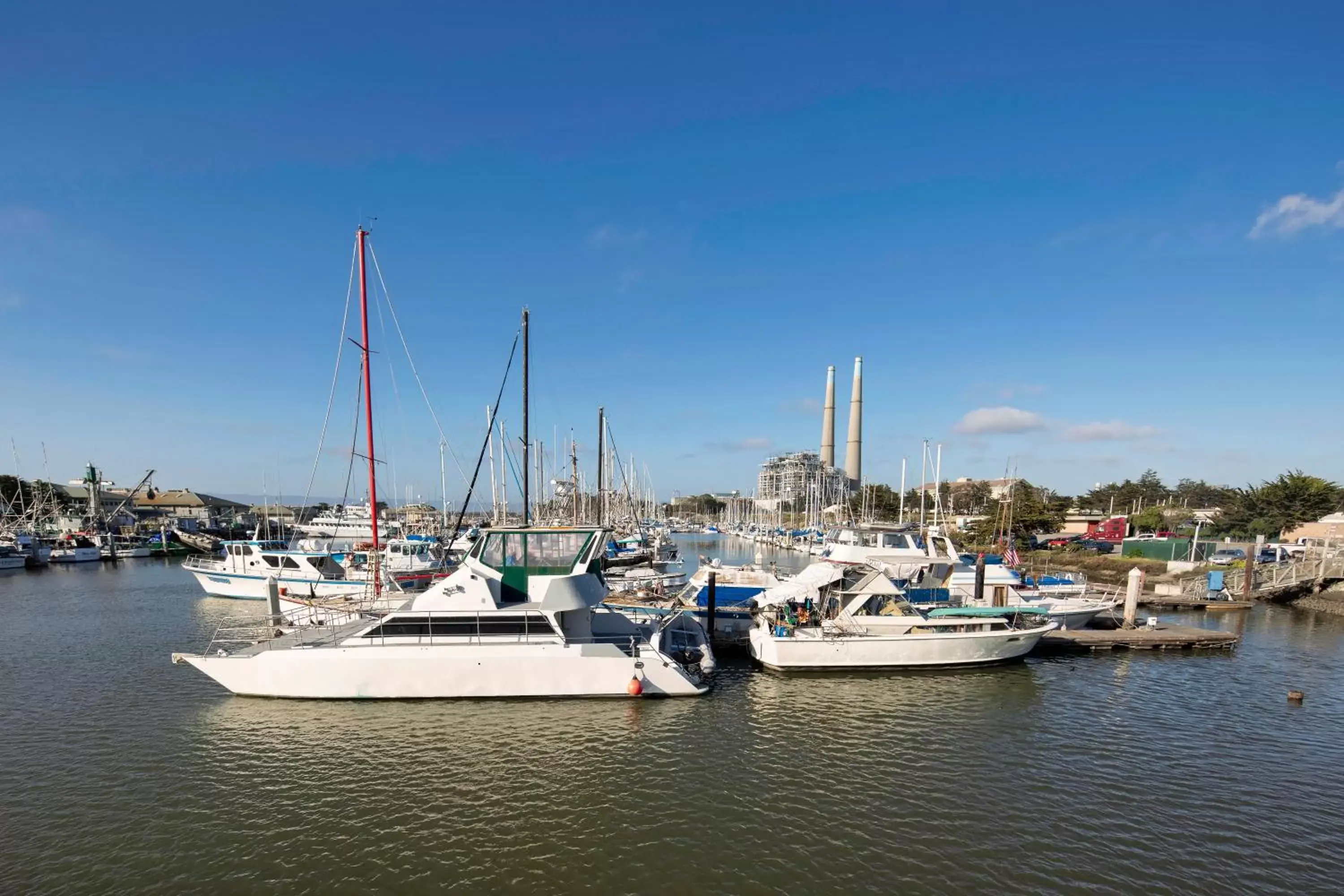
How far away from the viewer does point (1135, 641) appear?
24.2 meters

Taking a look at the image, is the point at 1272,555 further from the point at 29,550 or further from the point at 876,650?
the point at 29,550

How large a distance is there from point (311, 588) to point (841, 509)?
289ft

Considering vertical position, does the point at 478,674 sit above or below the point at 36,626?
above

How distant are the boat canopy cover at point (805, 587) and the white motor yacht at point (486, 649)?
19.0ft

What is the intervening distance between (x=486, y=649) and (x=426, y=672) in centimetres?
173

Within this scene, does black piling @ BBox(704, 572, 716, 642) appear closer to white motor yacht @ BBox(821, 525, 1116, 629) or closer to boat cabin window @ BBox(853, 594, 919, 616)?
boat cabin window @ BBox(853, 594, 919, 616)

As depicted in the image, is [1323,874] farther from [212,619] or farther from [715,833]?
[212,619]

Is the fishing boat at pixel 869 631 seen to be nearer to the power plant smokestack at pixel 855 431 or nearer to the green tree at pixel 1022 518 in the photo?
the green tree at pixel 1022 518

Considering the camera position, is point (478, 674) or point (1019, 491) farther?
point (1019, 491)

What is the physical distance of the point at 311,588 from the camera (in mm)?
34469

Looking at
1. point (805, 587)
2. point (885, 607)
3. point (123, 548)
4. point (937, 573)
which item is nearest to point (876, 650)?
point (885, 607)

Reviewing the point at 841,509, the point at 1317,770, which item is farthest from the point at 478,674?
the point at 841,509

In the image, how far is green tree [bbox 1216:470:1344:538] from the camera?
59438 millimetres

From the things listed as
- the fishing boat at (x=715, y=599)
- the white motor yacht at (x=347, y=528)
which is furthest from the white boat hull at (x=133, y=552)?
the fishing boat at (x=715, y=599)
